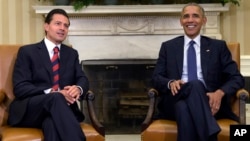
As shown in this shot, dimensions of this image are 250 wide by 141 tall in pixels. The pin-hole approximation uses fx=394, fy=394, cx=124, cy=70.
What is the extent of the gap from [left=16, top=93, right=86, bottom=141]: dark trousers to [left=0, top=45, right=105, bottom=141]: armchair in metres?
0.07

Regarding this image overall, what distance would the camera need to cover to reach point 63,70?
272 centimetres

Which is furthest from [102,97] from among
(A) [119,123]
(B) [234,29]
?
(B) [234,29]

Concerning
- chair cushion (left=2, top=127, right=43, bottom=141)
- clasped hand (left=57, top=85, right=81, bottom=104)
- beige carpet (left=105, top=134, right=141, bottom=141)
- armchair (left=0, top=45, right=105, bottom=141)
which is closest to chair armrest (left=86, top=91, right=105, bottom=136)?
armchair (left=0, top=45, right=105, bottom=141)

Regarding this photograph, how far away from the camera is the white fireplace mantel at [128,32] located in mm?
4234

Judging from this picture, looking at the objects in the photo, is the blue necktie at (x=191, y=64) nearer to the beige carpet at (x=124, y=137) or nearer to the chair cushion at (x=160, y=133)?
the chair cushion at (x=160, y=133)

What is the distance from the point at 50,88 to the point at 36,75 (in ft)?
0.44

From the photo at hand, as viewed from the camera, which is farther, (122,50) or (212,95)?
(122,50)

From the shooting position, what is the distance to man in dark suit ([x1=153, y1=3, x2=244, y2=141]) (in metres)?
2.51

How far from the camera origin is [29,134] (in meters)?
2.32

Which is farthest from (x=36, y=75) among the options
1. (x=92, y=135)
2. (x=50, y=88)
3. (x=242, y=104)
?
(x=242, y=104)

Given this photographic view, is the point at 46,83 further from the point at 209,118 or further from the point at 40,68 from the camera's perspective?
the point at 209,118

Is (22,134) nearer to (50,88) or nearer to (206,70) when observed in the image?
(50,88)

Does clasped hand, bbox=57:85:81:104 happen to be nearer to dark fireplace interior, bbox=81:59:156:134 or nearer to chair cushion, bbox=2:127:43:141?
chair cushion, bbox=2:127:43:141

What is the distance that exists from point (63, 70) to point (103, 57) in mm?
1602
